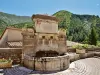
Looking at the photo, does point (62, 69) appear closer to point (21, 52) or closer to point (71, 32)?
point (21, 52)

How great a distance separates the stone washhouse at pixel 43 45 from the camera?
23.0 ft

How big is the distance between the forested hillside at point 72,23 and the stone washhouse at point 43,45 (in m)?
24.0

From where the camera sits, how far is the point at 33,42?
8383mm

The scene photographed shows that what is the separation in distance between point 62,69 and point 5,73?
2982 millimetres

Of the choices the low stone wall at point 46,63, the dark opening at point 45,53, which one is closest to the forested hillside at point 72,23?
the dark opening at point 45,53

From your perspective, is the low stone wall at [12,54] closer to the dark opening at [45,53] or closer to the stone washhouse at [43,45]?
the stone washhouse at [43,45]

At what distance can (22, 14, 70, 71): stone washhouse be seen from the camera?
7000 mm

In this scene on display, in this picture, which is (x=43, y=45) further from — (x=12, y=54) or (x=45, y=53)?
(x=12, y=54)

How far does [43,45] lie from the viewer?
8.66 metres

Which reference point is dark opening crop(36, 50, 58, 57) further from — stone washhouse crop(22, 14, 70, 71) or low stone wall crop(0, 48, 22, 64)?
low stone wall crop(0, 48, 22, 64)

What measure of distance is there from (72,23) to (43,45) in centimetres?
9504

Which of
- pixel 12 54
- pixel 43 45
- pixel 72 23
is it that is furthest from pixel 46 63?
pixel 72 23

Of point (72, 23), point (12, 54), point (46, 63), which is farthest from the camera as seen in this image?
point (72, 23)

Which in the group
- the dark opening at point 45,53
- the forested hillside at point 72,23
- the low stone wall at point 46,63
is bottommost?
the low stone wall at point 46,63
